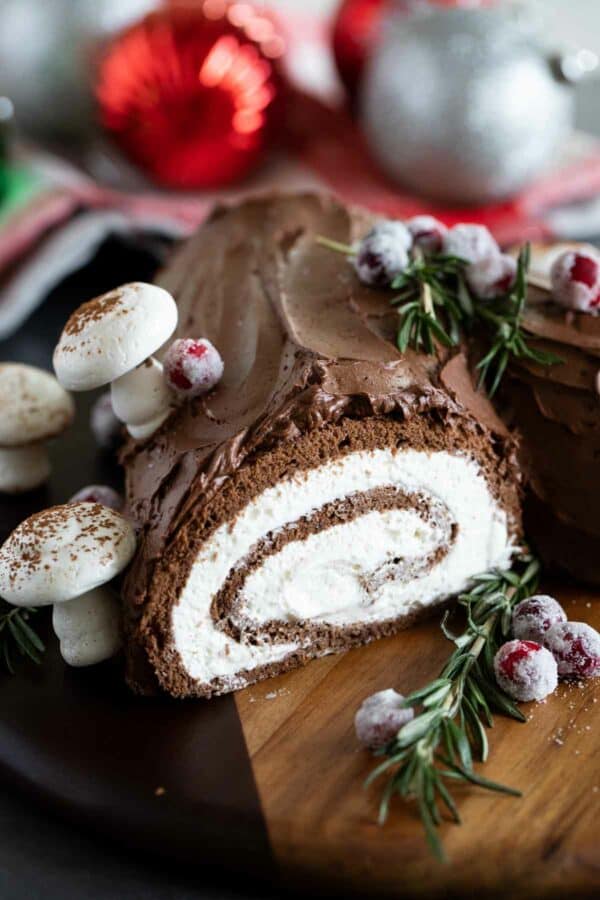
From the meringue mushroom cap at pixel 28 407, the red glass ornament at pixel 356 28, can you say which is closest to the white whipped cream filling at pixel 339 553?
the meringue mushroom cap at pixel 28 407

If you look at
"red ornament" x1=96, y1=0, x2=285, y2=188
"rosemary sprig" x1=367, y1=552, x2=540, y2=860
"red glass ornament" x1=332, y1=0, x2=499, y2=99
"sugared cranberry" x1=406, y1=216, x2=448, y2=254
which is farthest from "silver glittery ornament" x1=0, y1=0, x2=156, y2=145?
"rosemary sprig" x1=367, y1=552, x2=540, y2=860

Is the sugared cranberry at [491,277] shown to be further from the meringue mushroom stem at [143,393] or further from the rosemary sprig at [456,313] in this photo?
the meringue mushroom stem at [143,393]

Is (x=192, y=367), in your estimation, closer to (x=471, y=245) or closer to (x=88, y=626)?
(x=88, y=626)

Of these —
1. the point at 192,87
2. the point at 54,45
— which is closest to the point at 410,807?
the point at 192,87

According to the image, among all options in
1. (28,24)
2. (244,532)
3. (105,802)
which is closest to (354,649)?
(244,532)

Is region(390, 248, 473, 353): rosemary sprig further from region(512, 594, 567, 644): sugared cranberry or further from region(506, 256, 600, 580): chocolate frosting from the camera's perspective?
region(512, 594, 567, 644): sugared cranberry

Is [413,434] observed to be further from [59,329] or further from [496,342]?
[59,329]
